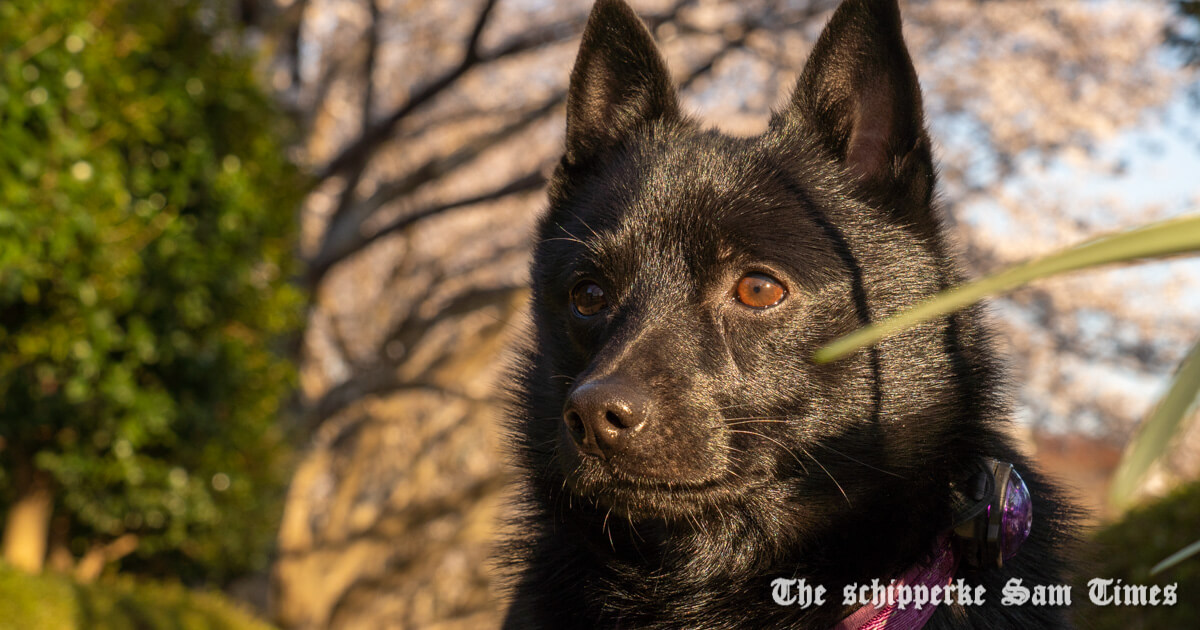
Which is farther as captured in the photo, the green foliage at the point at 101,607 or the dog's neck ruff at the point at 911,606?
the green foliage at the point at 101,607

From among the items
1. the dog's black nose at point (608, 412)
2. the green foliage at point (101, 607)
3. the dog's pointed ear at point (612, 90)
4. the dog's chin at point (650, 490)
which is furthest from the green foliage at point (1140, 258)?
the green foliage at point (101, 607)

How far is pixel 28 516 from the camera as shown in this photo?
5125 millimetres

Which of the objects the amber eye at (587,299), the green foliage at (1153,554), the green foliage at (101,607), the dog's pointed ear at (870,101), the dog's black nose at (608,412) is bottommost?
the green foliage at (101,607)

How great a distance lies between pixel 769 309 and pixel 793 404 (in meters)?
0.21

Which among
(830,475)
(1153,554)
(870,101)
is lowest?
(1153,554)

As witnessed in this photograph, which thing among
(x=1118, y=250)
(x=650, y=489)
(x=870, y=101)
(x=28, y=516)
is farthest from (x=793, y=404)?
(x=28, y=516)

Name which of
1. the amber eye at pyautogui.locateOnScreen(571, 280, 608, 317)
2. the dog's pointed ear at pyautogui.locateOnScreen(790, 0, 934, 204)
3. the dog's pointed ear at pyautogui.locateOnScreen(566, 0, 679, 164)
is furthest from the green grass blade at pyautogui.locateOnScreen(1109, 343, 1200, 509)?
the dog's pointed ear at pyautogui.locateOnScreen(566, 0, 679, 164)

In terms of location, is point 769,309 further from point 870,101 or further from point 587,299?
point 870,101

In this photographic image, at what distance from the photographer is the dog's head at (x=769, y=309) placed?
1.82 metres

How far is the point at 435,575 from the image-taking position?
16109 millimetres

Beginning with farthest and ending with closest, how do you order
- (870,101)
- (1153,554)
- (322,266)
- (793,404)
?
(322,266) → (1153,554) → (870,101) → (793,404)

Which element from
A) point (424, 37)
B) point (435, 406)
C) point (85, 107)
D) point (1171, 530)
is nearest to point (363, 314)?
point (435, 406)

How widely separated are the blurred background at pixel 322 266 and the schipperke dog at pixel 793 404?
12.7 inches

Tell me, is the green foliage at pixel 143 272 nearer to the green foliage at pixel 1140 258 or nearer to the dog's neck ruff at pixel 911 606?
the dog's neck ruff at pixel 911 606
